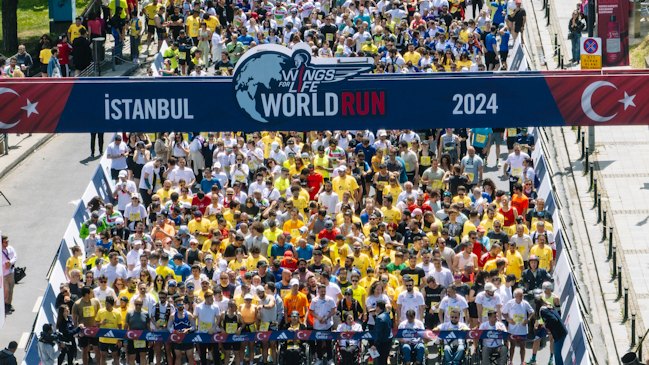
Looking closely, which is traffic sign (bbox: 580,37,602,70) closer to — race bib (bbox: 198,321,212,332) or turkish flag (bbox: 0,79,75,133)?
race bib (bbox: 198,321,212,332)

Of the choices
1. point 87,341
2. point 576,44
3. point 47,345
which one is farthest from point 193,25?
point 47,345

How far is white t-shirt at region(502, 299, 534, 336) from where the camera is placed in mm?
17156

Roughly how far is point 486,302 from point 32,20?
100 ft

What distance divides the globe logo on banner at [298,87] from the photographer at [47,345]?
5.67 m

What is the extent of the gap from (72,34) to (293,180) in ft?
41.6

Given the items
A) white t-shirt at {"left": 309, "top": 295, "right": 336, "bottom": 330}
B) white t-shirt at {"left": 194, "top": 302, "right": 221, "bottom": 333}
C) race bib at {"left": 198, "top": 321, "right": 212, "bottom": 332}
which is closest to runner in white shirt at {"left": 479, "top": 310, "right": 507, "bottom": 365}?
white t-shirt at {"left": 309, "top": 295, "right": 336, "bottom": 330}

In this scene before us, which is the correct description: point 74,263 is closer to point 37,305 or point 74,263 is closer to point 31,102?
point 37,305

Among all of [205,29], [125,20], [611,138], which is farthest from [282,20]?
[611,138]

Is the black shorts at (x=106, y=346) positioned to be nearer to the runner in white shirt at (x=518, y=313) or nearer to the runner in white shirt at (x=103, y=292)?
the runner in white shirt at (x=103, y=292)

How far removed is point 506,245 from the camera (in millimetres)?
18922

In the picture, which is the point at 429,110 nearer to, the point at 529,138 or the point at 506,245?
the point at 506,245

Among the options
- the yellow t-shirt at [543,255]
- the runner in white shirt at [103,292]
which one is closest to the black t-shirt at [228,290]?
the runner in white shirt at [103,292]

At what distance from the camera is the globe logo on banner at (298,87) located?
1395cm

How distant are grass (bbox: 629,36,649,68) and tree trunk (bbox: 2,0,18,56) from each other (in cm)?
1933
